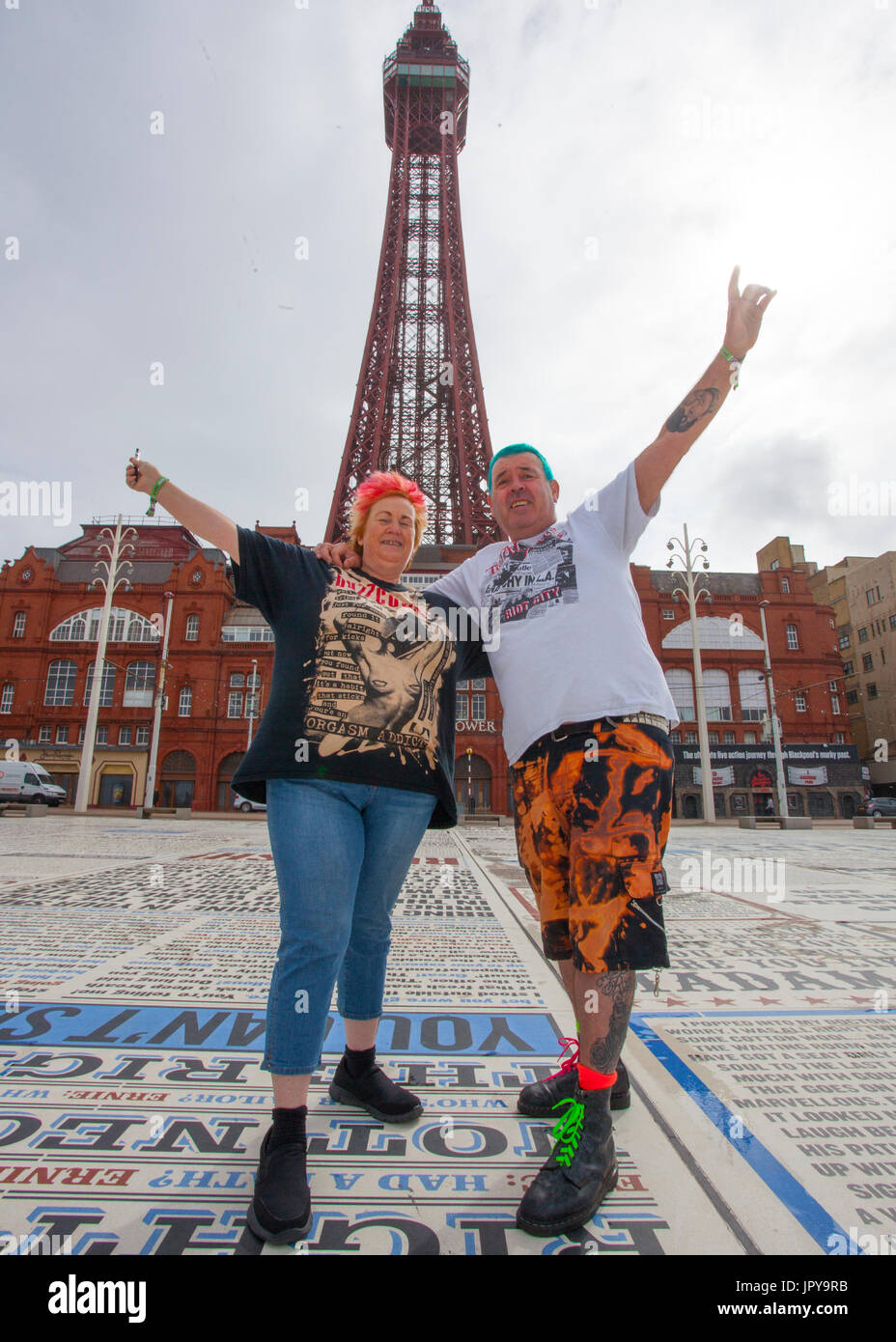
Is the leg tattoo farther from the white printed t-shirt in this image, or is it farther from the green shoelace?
the white printed t-shirt

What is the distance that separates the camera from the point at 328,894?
132 cm

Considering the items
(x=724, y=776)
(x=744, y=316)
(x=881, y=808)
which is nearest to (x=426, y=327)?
(x=724, y=776)

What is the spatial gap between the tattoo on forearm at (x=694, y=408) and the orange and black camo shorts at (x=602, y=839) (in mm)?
719

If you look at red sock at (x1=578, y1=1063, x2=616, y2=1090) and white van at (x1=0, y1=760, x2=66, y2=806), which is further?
white van at (x1=0, y1=760, x2=66, y2=806)

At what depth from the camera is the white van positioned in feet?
64.8

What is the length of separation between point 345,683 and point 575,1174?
104 centimetres

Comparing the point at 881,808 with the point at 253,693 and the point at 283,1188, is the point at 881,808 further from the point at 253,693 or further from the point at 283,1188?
the point at 283,1188

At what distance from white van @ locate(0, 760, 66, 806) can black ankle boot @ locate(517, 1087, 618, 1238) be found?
22854 millimetres

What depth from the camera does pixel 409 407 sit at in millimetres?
41781

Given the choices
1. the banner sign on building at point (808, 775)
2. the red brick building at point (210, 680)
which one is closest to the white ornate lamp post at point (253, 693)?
the red brick building at point (210, 680)

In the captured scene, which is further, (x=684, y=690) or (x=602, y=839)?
(x=684, y=690)

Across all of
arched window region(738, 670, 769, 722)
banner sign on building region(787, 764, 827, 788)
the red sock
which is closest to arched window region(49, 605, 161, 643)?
arched window region(738, 670, 769, 722)

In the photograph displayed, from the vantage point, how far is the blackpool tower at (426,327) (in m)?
37.0
